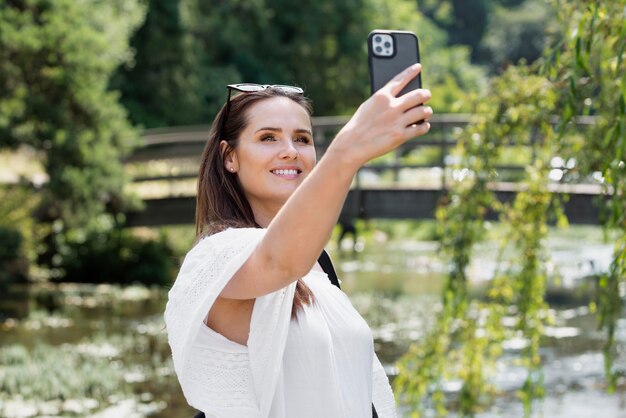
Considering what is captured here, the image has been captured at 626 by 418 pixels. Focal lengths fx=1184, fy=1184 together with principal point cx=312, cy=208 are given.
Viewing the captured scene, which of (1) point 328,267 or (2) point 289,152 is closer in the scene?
(2) point 289,152

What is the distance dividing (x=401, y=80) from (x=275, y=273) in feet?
1.19

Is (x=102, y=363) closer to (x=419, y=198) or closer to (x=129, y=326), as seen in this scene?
Result: (x=129, y=326)

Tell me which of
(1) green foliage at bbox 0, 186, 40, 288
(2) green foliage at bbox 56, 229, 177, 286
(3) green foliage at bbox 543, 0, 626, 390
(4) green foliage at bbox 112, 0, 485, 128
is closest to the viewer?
(3) green foliage at bbox 543, 0, 626, 390

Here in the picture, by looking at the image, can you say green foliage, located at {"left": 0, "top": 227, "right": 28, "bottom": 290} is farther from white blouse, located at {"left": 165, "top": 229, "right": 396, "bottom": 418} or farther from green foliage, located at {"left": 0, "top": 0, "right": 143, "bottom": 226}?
white blouse, located at {"left": 165, "top": 229, "right": 396, "bottom": 418}

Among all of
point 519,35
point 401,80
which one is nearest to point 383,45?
point 401,80

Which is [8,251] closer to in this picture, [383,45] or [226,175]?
[226,175]

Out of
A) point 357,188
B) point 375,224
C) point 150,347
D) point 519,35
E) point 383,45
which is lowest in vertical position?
point 375,224

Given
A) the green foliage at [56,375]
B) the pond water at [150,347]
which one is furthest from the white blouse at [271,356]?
the green foliage at [56,375]

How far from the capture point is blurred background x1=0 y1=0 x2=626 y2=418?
232 inches

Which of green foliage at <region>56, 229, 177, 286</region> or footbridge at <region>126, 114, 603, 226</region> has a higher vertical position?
footbridge at <region>126, 114, 603, 226</region>

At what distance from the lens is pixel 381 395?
236cm

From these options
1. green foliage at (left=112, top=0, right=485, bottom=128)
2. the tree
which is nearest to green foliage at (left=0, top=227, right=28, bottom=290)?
the tree

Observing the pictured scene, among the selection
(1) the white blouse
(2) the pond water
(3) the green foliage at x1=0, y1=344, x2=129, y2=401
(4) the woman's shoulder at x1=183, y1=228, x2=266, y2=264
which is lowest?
(2) the pond water

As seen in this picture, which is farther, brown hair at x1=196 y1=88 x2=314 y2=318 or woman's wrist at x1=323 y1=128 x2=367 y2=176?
brown hair at x1=196 y1=88 x2=314 y2=318
